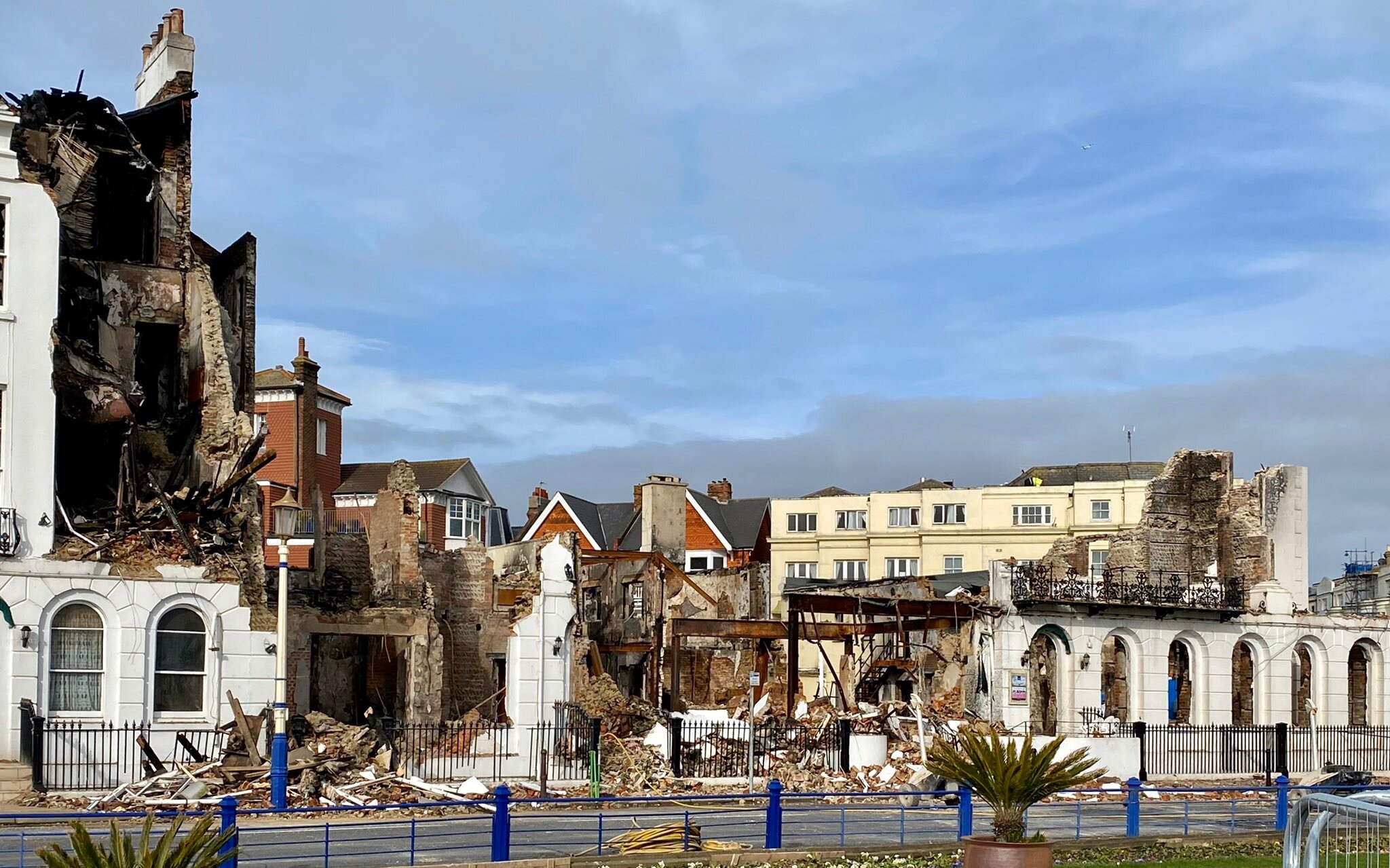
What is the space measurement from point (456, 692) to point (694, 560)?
37.0 m

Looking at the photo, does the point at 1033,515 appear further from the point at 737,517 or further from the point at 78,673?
the point at 78,673

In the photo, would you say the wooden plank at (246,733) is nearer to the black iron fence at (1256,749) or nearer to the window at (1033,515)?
the black iron fence at (1256,749)

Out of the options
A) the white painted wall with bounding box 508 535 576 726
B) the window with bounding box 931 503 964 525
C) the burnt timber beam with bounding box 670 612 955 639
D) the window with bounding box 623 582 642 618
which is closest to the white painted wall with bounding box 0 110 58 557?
the white painted wall with bounding box 508 535 576 726

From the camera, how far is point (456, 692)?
44.1 m

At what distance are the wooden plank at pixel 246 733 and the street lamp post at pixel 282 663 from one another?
3.77m

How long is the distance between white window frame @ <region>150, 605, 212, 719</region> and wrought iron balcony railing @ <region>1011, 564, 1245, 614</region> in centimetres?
1867

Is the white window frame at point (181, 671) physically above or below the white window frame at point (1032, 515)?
below

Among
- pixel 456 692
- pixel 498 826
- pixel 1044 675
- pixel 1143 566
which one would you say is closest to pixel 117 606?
pixel 498 826

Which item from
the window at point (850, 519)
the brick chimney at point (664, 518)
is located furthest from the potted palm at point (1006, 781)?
the window at point (850, 519)

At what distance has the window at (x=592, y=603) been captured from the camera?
1865 inches

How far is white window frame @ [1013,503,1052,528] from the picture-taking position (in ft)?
237

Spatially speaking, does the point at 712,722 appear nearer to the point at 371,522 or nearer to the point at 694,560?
the point at 371,522

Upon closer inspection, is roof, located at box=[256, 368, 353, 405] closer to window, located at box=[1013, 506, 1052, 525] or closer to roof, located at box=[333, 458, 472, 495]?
roof, located at box=[333, 458, 472, 495]

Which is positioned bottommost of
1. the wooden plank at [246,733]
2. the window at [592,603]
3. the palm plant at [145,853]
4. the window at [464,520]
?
the wooden plank at [246,733]
